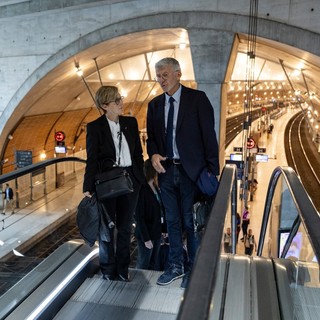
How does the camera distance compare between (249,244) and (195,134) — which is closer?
(195,134)

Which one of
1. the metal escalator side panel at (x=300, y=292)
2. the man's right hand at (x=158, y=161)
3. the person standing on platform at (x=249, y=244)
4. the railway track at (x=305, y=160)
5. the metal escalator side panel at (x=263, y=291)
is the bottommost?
the person standing on platform at (x=249, y=244)

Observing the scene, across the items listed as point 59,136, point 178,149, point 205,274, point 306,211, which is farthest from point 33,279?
point 59,136

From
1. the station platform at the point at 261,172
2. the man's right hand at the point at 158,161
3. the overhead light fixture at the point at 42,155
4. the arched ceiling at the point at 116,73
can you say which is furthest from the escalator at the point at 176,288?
the overhead light fixture at the point at 42,155

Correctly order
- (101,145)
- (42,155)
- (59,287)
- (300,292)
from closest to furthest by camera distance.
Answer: (300,292) → (59,287) → (101,145) → (42,155)

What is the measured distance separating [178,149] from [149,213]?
1053 mm

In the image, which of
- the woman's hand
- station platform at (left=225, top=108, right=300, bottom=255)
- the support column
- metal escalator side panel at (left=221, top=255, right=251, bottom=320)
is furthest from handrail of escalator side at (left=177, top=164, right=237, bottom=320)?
station platform at (left=225, top=108, right=300, bottom=255)

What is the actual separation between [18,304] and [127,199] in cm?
119

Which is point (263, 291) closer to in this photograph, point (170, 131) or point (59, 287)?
point (170, 131)

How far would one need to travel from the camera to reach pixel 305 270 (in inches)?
91.4

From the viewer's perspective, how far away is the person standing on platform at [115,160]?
3.17 m

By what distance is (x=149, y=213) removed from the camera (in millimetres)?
3943

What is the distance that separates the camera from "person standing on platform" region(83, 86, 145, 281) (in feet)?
10.4

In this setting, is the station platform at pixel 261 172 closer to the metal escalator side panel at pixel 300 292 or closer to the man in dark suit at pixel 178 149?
the man in dark suit at pixel 178 149

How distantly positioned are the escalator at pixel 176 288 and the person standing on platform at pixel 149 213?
494 mm
